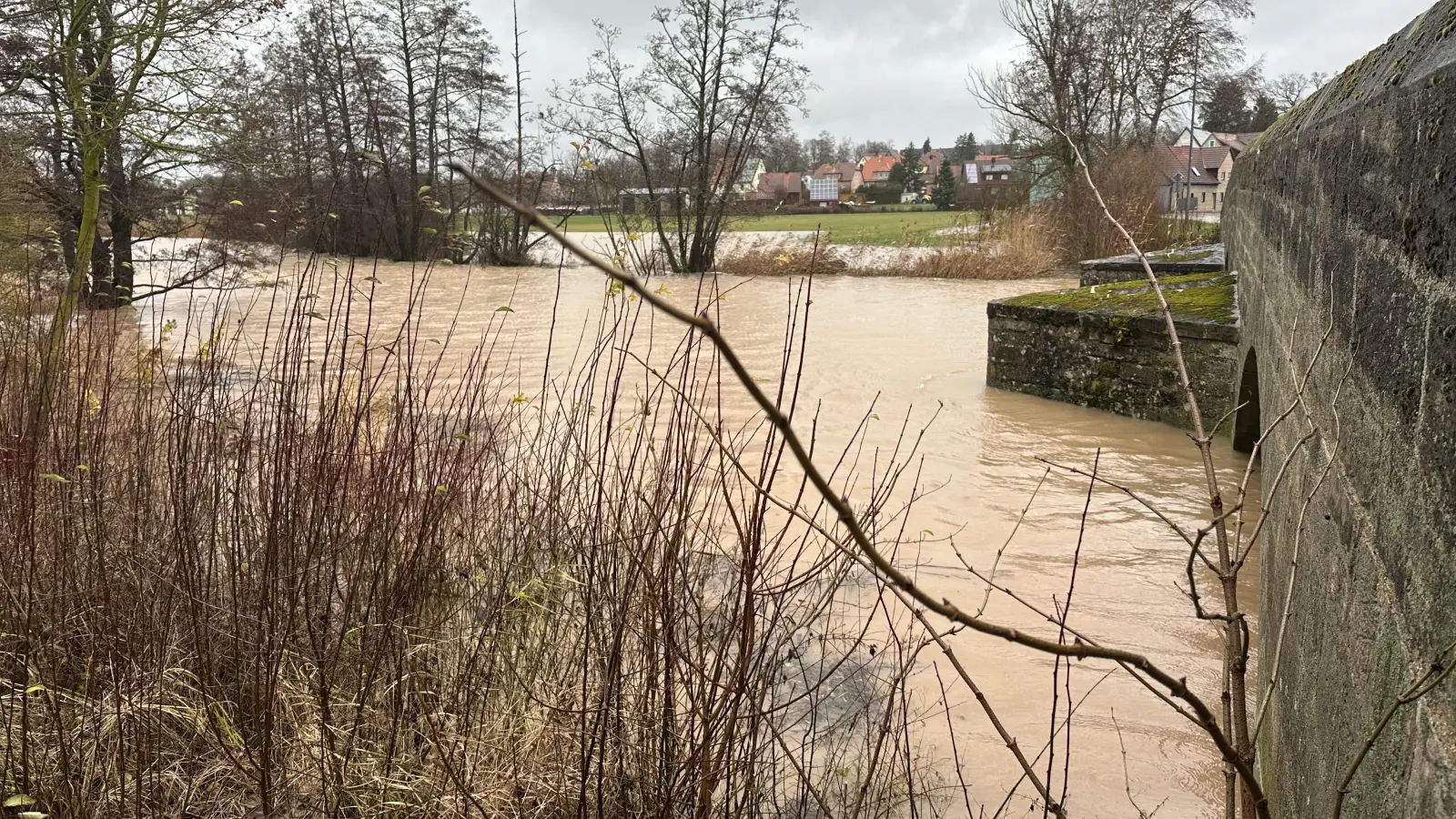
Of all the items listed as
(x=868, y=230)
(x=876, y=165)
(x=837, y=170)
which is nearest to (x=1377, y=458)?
(x=868, y=230)

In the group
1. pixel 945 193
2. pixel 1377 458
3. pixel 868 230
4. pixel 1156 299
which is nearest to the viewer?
pixel 1377 458

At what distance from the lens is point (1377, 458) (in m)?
1.59

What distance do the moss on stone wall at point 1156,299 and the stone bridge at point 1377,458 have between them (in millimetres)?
5862

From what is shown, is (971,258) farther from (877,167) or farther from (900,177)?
(877,167)

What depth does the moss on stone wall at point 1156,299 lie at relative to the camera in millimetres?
8352

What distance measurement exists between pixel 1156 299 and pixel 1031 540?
4614 mm

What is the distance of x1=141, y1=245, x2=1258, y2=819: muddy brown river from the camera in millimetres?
3420

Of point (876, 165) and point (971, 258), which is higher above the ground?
point (876, 165)

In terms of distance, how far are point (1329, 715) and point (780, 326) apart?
15046 mm

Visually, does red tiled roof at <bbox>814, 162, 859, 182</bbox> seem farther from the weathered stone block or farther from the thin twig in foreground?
the thin twig in foreground

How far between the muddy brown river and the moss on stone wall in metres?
0.97

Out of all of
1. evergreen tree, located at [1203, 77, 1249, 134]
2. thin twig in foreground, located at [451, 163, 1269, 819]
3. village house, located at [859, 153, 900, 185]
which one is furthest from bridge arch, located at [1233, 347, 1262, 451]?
village house, located at [859, 153, 900, 185]

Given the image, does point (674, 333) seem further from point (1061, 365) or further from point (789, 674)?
point (789, 674)

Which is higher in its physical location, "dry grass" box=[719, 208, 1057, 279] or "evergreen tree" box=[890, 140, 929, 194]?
"evergreen tree" box=[890, 140, 929, 194]
